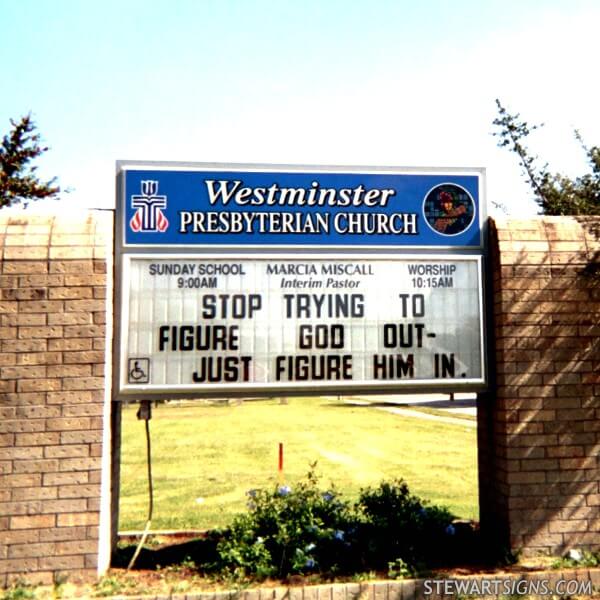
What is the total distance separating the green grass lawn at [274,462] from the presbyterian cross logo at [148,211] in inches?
162

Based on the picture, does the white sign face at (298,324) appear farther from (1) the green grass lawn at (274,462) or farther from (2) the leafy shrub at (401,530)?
(1) the green grass lawn at (274,462)

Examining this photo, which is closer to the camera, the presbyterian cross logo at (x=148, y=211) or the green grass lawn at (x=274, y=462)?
the presbyterian cross logo at (x=148, y=211)

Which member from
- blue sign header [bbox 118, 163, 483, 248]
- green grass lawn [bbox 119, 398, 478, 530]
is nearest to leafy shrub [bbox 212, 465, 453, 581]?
green grass lawn [bbox 119, 398, 478, 530]

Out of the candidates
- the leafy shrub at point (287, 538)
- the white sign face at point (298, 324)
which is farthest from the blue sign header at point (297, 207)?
the leafy shrub at point (287, 538)

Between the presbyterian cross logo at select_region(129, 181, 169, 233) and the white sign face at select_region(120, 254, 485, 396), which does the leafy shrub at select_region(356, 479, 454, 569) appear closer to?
the white sign face at select_region(120, 254, 485, 396)

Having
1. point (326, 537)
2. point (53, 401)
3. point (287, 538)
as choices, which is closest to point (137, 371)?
point (53, 401)

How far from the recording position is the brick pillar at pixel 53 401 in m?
5.68

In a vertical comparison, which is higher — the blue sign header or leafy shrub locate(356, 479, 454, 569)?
the blue sign header

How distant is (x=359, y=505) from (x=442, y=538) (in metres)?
1.21

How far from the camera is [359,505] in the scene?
723cm

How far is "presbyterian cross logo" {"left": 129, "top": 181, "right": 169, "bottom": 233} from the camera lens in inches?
259

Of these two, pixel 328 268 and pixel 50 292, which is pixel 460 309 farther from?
pixel 50 292

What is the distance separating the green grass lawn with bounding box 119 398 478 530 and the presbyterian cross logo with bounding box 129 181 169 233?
162 inches

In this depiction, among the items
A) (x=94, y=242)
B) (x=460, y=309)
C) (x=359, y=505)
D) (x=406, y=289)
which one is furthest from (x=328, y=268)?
(x=359, y=505)
